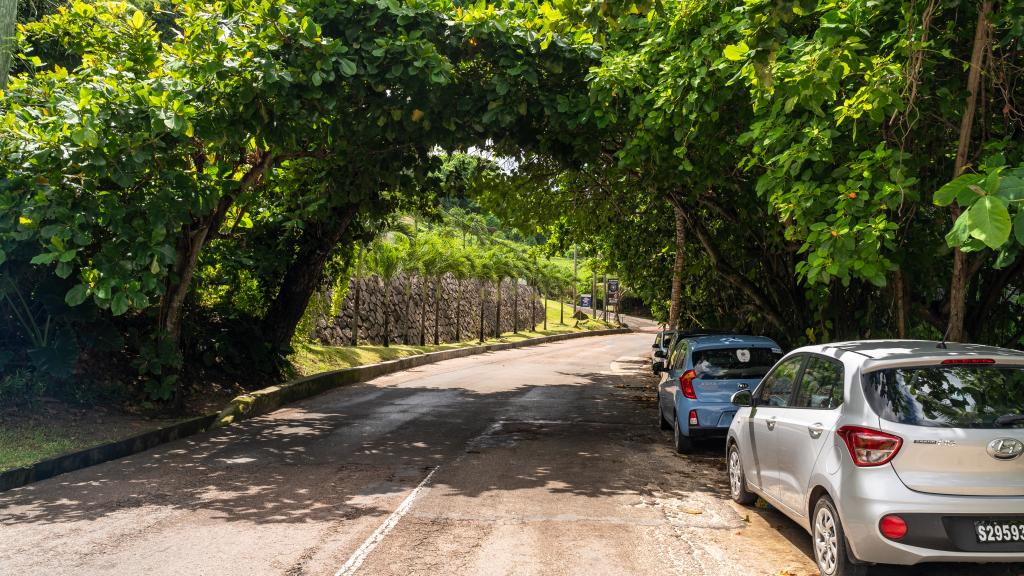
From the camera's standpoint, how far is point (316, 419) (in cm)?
1384

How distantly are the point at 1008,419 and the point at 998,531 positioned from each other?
2.21 ft

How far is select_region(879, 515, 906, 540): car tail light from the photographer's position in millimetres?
4812

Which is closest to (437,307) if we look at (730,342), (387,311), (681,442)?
(387,311)

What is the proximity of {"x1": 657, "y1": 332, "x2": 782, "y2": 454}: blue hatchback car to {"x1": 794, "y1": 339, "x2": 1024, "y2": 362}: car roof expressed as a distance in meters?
3.88

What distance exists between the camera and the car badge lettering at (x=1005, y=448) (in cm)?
484

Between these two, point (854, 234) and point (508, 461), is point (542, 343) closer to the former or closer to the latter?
point (508, 461)

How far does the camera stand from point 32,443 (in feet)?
31.4

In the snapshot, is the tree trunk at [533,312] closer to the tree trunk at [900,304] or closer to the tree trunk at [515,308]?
the tree trunk at [515,308]

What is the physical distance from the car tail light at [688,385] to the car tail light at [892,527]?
550cm

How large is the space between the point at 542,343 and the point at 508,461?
36.6m

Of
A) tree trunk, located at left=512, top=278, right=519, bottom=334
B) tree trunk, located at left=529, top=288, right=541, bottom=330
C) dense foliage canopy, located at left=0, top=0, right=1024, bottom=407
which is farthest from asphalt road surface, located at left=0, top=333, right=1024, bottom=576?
tree trunk, located at left=529, top=288, right=541, bottom=330

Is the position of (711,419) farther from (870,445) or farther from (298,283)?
(298,283)

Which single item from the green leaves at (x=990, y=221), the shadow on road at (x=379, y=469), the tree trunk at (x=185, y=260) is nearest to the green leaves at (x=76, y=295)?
the shadow on road at (x=379, y=469)

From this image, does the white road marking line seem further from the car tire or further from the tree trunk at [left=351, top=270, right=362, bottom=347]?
the tree trunk at [left=351, top=270, right=362, bottom=347]
